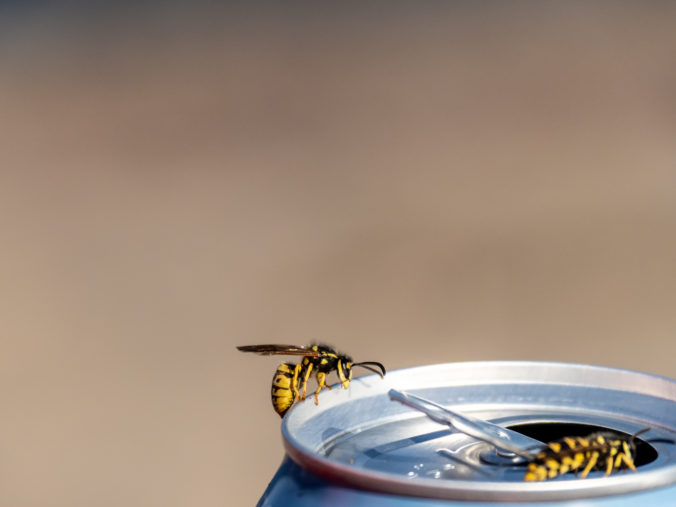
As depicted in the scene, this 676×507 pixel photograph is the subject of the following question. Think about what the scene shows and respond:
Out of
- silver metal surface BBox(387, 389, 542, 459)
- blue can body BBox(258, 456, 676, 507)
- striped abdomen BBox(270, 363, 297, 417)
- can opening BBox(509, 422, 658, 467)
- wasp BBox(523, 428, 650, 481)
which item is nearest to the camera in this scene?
blue can body BBox(258, 456, 676, 507)

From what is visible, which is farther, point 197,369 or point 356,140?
point 356,140

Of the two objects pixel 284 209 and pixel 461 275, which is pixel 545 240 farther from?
pixel 284 209

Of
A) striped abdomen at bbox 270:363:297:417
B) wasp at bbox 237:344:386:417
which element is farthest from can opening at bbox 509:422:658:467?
striped abdomen at bbox 270:363:297:417

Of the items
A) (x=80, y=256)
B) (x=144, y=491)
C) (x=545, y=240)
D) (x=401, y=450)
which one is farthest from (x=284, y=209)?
(x=401, y=450)

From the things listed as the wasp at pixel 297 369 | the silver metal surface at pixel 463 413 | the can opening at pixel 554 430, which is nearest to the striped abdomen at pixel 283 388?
the wasp at pixel 297 369

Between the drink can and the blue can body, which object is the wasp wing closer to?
the drink can

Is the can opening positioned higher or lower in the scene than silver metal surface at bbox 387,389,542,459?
lower
